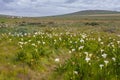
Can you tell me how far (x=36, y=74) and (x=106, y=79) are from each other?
342 centimetres

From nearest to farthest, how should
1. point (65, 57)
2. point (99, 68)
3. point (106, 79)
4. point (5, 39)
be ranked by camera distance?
point (106, 79) → point (99, 68) → point (65, 57) → point (5, 39)

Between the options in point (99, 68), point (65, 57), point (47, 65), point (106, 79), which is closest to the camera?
point (106, 79)

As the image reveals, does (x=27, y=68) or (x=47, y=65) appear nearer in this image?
(x=27, y=68)

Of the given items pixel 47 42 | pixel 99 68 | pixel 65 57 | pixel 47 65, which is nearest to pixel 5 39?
pixel 47 42

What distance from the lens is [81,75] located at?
38.0 ft

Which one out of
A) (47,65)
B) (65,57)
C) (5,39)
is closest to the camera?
(47,65)

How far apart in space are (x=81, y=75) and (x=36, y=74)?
2417 millimetres

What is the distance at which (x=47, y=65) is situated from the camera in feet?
47.8

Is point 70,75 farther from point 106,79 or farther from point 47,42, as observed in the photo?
point 47,42

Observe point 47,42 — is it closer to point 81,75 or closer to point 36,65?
point 36,65

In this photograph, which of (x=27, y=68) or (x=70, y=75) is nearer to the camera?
(x=70, y=75)

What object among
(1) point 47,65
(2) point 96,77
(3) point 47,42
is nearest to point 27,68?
(1) point 47,65

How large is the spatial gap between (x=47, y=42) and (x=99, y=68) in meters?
7.16

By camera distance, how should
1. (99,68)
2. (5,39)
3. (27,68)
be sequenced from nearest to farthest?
(99,68) → (27,68) → (5,39)
